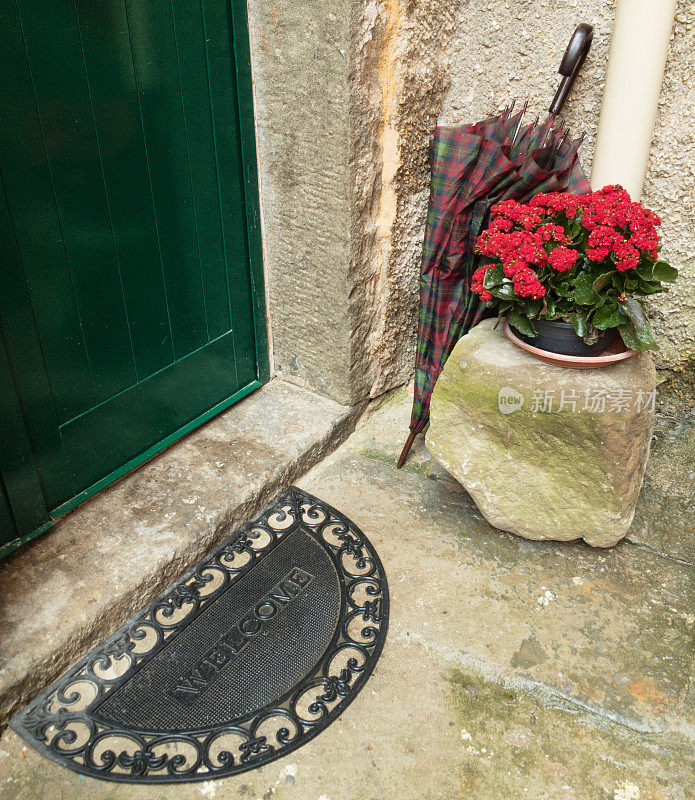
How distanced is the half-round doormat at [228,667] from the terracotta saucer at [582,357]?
2.88 feet

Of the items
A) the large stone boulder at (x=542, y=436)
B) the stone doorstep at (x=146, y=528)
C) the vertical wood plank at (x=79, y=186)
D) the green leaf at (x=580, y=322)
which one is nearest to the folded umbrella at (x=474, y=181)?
the large stone boulder at (x=542, y=436)

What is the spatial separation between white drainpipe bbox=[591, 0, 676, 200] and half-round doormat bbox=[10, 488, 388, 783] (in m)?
1.58

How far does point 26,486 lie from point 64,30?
1338mm

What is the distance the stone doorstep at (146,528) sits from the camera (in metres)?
1.91

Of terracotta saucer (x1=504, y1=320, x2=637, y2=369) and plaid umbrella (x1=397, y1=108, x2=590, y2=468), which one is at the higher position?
plaid umbrella (x1=397, y1=108, x2=590, y2=468)

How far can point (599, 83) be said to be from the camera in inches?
92.4

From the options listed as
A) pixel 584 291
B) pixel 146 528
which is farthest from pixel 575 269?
pixel 146 528

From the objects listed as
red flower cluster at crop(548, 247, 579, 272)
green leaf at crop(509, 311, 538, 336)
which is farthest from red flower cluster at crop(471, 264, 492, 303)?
red flower cluster at crop(548, 247, 579, 272)

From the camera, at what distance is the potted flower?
1.98m

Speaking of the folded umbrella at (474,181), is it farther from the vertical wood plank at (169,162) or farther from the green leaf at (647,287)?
the vertical wood plank at (169,162)

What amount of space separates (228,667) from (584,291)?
155cm

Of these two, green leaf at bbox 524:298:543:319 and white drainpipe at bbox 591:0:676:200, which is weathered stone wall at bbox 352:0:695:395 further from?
green leaf at bbox 524:298:543:319

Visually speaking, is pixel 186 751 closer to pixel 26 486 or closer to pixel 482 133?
pixel 26 486

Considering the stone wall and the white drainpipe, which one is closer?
the white drainpipe
